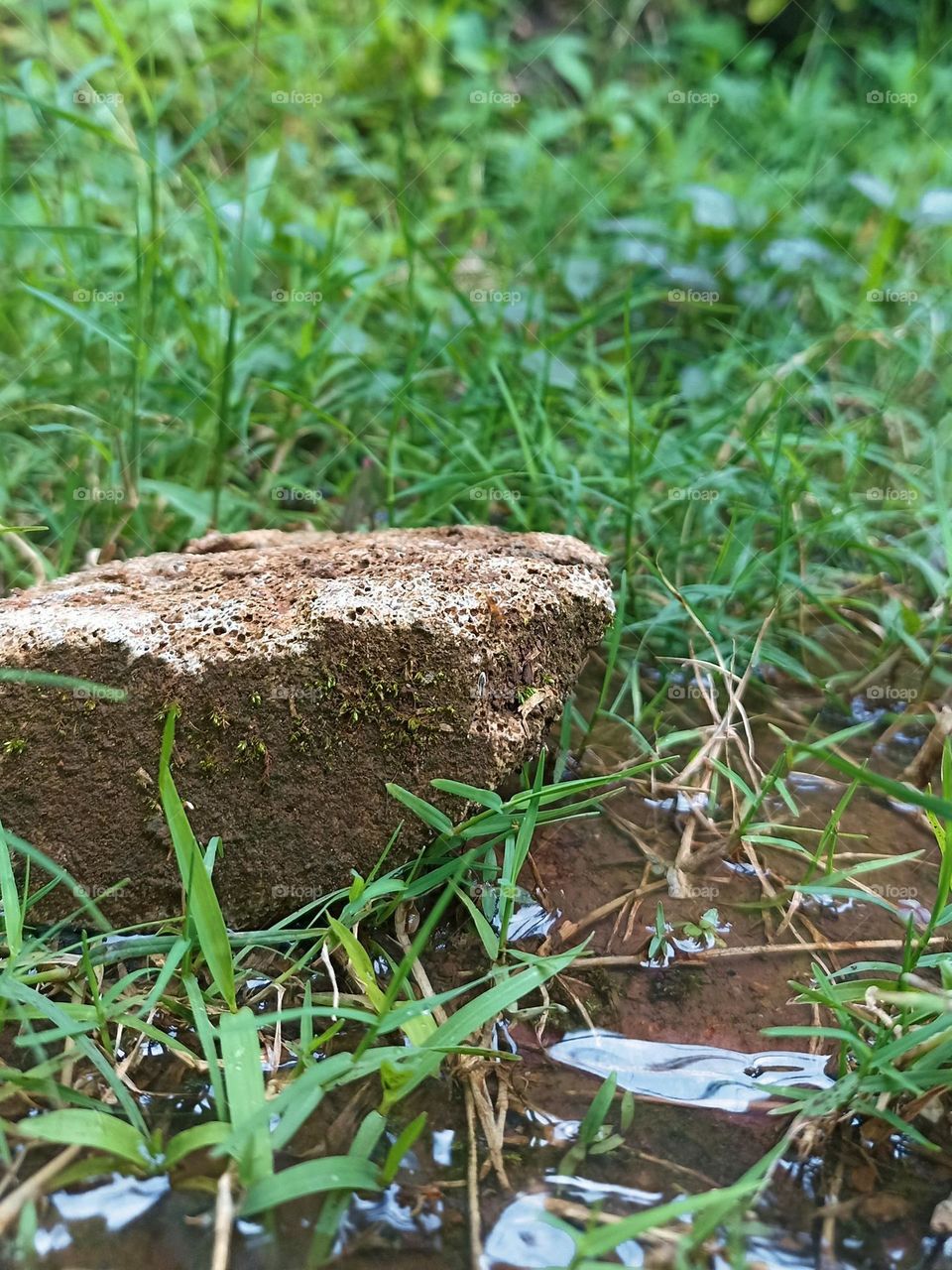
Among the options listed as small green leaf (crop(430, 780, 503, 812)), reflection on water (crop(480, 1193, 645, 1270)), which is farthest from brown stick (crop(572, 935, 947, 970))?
reflection on water (crop(480, 1193, 645, 1270))

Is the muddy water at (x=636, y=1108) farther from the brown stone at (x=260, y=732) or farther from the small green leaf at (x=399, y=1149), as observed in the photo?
the brown stone at (x=260, y=732)

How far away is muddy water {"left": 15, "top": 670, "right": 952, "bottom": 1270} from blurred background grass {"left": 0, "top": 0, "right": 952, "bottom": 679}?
559 millimetres

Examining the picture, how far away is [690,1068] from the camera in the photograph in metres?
1.38

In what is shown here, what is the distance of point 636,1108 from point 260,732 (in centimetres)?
77

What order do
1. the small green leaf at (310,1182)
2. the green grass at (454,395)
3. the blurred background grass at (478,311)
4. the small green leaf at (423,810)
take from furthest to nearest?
the blurred background grass at (478,311)
the small green leaf at (423,810)
the green grass at (454,395)
the small green leaf at (310,1182)

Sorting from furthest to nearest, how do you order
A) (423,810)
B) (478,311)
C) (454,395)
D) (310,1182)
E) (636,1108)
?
1. (478,311)
2. (454,395)
3. (423,810)
4. (636,1108)
5. (310,1182)

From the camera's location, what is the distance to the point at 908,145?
420cm

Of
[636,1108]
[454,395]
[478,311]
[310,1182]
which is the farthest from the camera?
[478,311]

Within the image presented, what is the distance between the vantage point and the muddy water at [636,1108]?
1.12m

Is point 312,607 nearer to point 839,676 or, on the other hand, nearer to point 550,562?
point 550,562

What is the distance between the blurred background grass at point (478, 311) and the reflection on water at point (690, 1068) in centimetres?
87

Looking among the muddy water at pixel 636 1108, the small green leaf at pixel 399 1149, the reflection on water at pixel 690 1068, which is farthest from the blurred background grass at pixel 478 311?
the small green leaf at pixel 399 1149

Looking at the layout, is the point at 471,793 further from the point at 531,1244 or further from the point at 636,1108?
the point at 531,1244

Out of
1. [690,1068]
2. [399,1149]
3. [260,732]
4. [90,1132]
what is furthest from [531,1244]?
[260,732]
